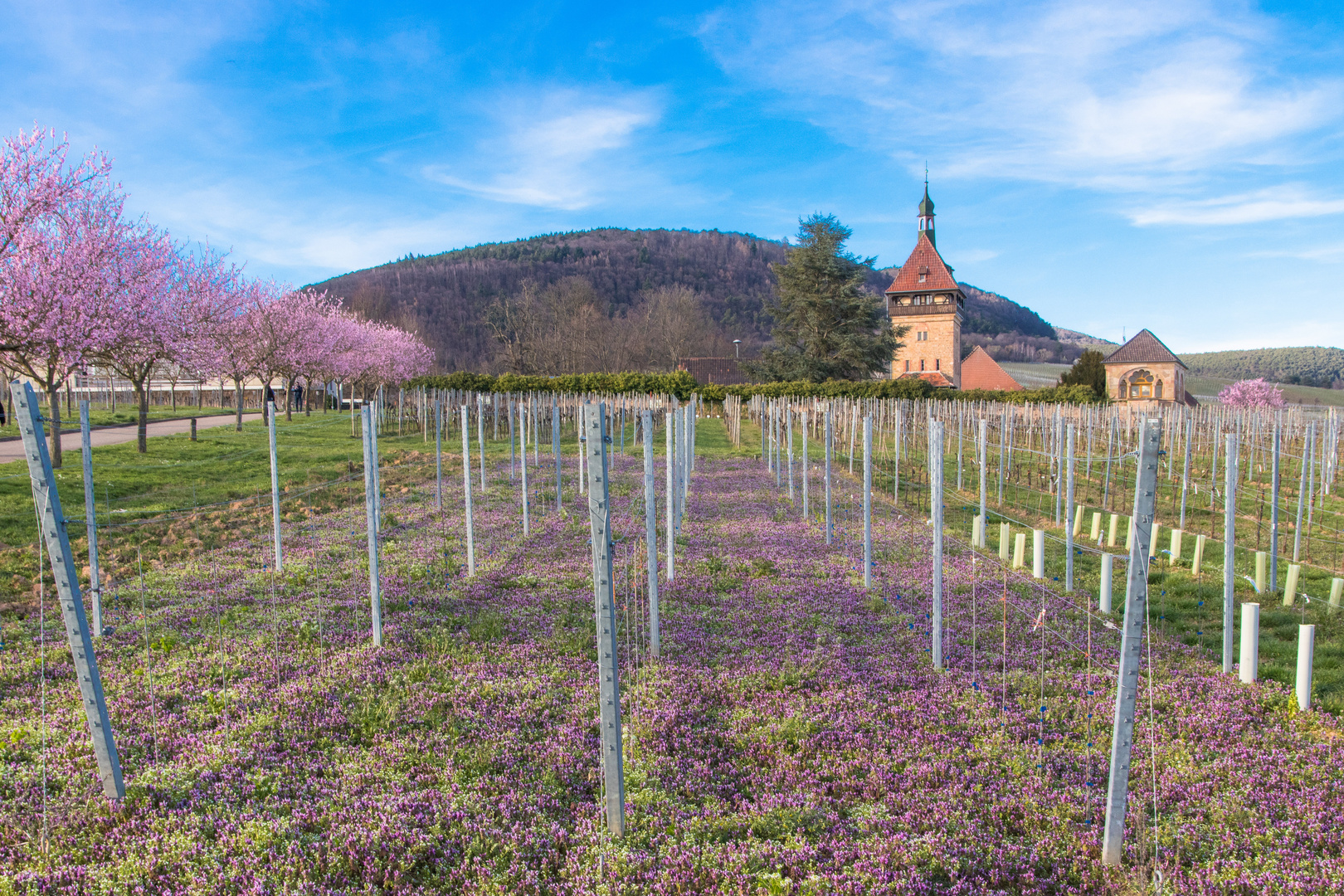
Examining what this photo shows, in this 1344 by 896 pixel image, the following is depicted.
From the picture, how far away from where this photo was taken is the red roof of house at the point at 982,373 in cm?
8375

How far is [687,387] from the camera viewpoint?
44531 millimetres

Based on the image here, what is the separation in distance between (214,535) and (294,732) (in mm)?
8510

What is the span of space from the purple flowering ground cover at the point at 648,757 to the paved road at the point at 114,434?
1874cm

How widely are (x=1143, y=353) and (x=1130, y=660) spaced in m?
89.2

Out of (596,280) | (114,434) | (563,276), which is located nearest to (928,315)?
(114,434)

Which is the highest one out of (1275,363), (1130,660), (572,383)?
(1275,363)

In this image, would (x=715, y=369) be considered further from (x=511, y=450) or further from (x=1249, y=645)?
(x=1249, y=645)

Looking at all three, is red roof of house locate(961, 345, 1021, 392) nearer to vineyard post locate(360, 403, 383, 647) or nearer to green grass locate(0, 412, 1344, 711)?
green grass locate(0, 412, 1344, 711)

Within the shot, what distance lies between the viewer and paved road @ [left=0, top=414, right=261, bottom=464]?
21.8 meters

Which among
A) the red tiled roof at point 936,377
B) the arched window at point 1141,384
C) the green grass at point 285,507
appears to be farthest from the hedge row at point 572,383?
the arched window at point 1141,384

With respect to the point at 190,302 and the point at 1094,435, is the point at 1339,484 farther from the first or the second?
the point at 190,302

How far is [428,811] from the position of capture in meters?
4.14

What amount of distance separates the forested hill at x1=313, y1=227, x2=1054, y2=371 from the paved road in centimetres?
6287

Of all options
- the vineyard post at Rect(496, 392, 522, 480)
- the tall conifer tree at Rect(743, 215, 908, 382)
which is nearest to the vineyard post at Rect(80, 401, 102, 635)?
the vineyard post at Rect(496, 392, 522, 480)
